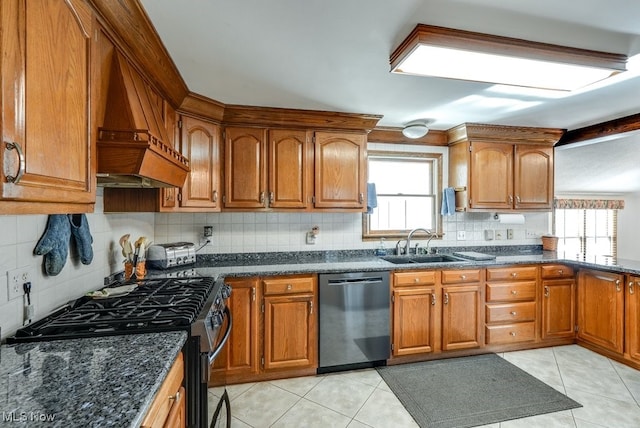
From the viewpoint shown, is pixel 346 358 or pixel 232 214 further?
pixel 232 214

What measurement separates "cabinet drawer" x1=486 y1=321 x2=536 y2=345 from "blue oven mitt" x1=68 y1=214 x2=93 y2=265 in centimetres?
328

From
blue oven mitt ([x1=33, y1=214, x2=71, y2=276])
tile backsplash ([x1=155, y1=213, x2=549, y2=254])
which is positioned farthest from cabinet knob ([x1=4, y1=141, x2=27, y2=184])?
tile backsplash ([x1=155, y1=213, x2=549, y2=254])

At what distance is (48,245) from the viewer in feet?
4.70

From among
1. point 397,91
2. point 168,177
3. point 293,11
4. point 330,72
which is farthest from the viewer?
point 397,91

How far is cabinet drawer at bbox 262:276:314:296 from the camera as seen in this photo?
2471 millimetres

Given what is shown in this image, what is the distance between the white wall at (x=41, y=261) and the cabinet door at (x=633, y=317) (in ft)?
13.8

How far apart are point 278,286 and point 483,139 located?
103 inches

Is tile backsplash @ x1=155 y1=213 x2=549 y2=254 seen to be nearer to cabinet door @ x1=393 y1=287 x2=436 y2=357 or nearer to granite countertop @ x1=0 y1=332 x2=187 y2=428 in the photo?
cabinet door @ x1=393 y1=287 x2=436 y2=357

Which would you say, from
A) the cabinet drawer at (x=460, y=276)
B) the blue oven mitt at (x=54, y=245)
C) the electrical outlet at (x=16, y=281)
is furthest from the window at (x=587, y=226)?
the electrical outlet at (x=16, y=281)

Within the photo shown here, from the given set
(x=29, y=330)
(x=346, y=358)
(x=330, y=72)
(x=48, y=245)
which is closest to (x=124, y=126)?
(x=48, y=245)

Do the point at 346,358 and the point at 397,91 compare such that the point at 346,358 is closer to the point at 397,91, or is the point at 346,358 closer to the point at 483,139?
the point at 397,91

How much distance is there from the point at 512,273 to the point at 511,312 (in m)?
0.38

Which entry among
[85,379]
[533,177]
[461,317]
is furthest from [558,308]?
[85,379]

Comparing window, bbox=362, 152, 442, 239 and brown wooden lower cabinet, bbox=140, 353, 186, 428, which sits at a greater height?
window, bbox=362, 152, 442, 239
